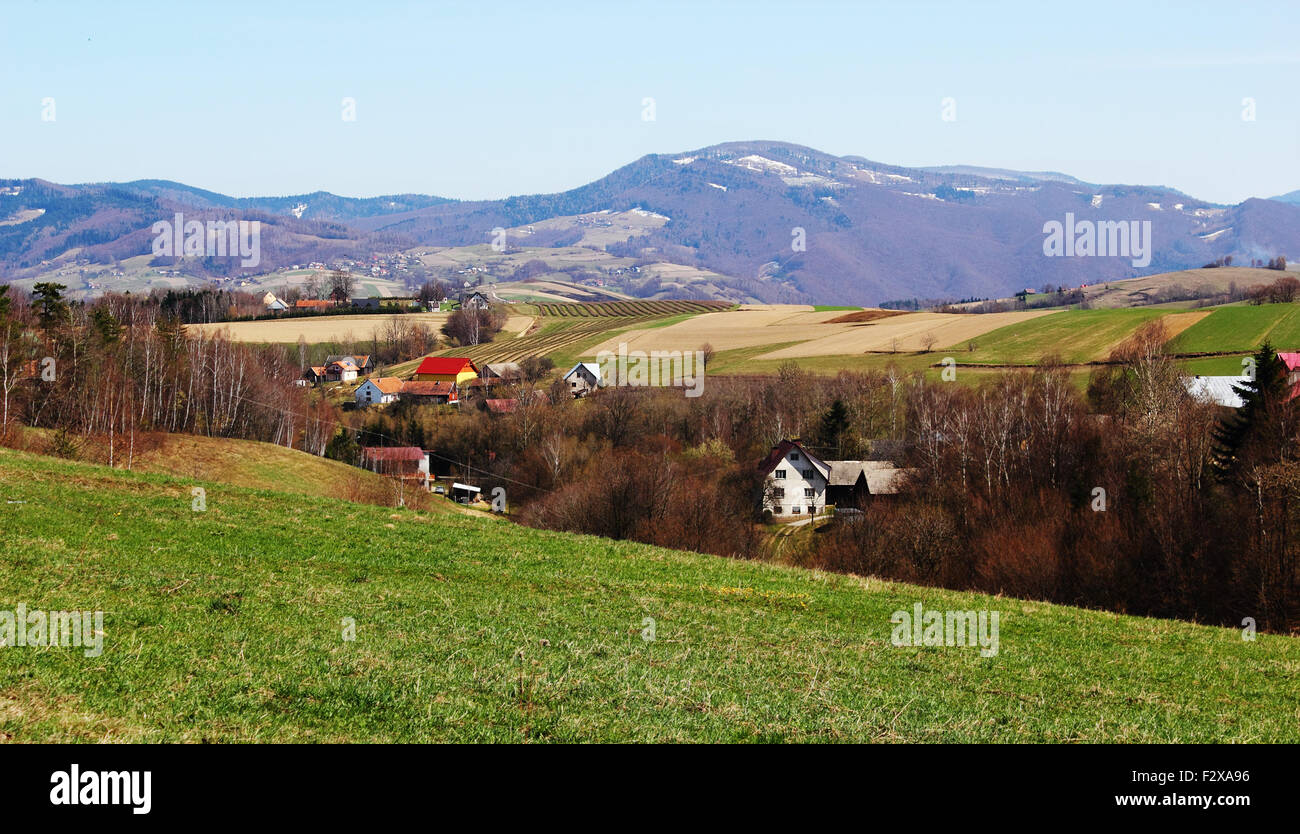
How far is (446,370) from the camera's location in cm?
12781

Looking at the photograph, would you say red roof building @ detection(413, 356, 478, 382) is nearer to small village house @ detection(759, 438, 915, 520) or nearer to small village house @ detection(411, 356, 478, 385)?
small village house @ detection(411, 356, 478, 385)

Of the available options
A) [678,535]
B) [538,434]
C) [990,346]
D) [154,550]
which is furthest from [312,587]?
[990,346]

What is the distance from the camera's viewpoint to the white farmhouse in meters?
84.9

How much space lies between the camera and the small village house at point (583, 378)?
119 metres

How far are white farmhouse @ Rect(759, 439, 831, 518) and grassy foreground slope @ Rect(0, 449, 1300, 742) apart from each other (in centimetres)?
5900

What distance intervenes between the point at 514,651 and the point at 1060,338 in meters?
116

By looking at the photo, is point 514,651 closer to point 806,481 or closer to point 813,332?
point 806,481

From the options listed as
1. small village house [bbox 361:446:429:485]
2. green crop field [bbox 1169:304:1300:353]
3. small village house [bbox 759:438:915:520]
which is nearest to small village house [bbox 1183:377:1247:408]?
green crop field [bbox 1169:304:1300:353]

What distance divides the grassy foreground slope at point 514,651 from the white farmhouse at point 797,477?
59.0m

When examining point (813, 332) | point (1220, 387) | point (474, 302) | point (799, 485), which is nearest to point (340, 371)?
point (474, 302)

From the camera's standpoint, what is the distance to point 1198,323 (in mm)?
110125

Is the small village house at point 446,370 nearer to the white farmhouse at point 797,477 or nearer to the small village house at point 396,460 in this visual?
the small village house at point 396,460

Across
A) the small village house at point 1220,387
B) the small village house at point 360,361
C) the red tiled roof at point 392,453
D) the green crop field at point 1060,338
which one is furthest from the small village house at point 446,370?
the small village house at point 1220,387
